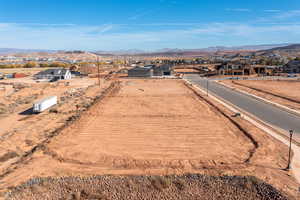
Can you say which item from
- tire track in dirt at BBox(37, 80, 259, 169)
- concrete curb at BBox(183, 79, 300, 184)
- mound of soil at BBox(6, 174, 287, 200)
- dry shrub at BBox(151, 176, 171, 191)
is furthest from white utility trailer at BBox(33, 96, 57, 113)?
concrete curb at BBox(183, 79, 300, 184)

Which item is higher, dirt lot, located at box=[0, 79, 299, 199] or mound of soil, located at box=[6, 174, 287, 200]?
dirt lot, located at box=[0, 79, 299, 199]

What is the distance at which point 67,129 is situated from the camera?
18781 millimetres

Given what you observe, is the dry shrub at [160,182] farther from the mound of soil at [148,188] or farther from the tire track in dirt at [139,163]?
Answer: the tire track in dirt at [139,163]

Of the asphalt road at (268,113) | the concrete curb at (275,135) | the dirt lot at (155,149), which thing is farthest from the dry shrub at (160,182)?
the asphalt road at (268,113)

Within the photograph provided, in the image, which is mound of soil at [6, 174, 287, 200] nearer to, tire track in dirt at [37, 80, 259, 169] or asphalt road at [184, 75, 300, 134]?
tire track in dirt at [37, 80, 259, 169]

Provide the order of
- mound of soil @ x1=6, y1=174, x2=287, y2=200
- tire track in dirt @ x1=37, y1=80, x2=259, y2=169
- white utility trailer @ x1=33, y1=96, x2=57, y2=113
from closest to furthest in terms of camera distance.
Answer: mound of soil @ x1=6, y1=174, x2=287, y2=200 < tire track in dirt @ x1=37, y1=80, x2=259, y2=169 < white utility trailer @ x1=33, y1=96, x2=57, y2=113

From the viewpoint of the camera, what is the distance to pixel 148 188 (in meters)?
10.5

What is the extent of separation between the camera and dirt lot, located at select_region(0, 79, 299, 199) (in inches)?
466

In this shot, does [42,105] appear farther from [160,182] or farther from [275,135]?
[275,135]

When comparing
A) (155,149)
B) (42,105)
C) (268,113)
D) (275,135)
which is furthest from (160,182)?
(42,105)

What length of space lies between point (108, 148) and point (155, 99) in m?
16.5

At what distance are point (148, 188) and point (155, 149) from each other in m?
4.39

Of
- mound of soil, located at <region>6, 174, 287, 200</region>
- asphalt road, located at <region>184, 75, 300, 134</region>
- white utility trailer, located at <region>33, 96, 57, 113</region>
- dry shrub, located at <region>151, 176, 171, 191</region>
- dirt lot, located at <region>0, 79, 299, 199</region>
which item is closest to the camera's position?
mound of soil, located at <region>6, 174, 287, 200</region>

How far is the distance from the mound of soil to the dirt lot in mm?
599
